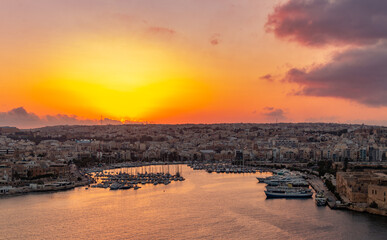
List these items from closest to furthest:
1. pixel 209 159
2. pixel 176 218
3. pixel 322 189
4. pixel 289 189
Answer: pixel 176 218, pixel 289 189, pixel 322 189, pixel 209 159

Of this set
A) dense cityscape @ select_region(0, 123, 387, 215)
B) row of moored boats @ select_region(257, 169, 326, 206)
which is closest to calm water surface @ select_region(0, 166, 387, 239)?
row of moored boats @ select_region(257, 169, 326, 206)

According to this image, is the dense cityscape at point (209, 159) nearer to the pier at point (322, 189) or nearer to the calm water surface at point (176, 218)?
the pier at point (322, 189)

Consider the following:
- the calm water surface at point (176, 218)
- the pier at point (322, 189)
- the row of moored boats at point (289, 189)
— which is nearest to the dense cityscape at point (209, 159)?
the pier at point (322, 189)

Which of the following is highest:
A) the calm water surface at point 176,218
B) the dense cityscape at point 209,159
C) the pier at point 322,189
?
the dense cityscape at point 209,159

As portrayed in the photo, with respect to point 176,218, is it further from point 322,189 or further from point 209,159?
point 209,159

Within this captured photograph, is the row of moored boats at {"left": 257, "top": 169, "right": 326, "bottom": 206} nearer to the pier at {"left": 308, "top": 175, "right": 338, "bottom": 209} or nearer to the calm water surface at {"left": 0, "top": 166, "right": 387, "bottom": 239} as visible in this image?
the pier at {"left": 308, "top": 175, "right": 338, "bottom": 209}

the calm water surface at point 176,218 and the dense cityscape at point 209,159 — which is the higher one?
the dense cityscape at point 209,159

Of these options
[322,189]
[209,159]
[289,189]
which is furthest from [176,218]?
[209,159]

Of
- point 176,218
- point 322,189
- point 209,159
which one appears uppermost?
point 209,159
